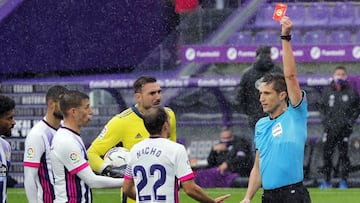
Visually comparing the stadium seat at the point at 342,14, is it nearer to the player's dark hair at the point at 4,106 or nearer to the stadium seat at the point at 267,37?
the stadium seat at the point at 267,37

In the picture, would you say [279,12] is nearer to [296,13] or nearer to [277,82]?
[277,82]

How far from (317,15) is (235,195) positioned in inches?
366

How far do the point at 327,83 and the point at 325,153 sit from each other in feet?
3.66

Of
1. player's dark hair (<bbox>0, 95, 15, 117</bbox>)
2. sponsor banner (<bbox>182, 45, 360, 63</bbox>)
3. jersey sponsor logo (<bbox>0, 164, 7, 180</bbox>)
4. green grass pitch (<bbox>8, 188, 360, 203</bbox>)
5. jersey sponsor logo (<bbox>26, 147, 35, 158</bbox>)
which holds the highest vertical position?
sponsor banner (<bbox>182, 45, 360, 63</bbox>)

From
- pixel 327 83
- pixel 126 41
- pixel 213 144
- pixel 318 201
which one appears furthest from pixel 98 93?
pixel 126 41

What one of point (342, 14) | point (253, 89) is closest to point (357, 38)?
point (342, 14)

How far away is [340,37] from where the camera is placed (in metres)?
22.2

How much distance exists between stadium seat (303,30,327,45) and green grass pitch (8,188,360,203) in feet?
21.7

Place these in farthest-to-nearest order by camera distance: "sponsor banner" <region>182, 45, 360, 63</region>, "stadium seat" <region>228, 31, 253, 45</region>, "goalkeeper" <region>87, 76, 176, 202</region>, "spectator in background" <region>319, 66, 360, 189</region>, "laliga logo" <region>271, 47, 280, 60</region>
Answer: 1. "stadium seat" <region>228, 31, 253, 45</region>
2. "sponsor banner" <region>182, 45, 360, 63</region>
3. "laliga logo" <region>271, 47, 280, 60</region>
4. "spectator in background" <region>319, 66, 360, 189</region>
5. "goalkeeper" <region>87, 76, 176, 202</region>

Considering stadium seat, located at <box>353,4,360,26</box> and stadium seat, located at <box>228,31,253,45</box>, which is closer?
stadium seat, located at <box>228,31,253,45</box>

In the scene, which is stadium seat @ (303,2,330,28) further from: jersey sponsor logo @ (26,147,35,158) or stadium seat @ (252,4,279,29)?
jersey sponsor logo @ (26,147,35,158)

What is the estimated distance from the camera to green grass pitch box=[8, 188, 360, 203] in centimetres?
1418

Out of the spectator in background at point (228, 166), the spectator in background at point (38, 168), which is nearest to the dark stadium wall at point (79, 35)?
the spectator in background at point (228, 166)

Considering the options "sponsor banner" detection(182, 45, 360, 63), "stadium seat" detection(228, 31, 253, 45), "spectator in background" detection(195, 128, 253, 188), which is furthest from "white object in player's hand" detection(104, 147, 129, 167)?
"stadium seat" detection(228, 31, 253, 45)
